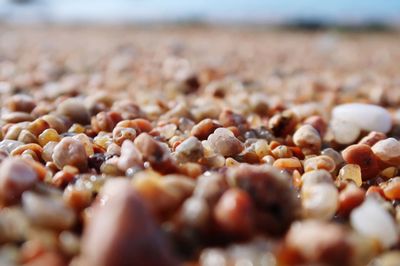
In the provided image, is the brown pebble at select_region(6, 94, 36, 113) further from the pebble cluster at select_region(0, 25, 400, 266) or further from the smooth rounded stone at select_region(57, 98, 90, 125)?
the smooth rounded stone at select_region(57, 98, 90, 125)

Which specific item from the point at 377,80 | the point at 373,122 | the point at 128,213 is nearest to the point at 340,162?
the point at 373,122

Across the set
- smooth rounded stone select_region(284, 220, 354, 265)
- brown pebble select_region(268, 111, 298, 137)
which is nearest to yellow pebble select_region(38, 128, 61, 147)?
brown pebble select_region(268, 111, 298, 137)

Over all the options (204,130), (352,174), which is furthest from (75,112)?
(352,174)

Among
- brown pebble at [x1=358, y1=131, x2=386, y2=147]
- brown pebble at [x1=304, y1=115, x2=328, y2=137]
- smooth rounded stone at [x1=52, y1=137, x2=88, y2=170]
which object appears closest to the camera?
smooth rounded stone at [x1=52, y1=137, x2=88, y2=170]

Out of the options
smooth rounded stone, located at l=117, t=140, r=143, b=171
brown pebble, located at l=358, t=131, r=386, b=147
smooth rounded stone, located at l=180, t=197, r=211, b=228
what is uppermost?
smooth rounded stone, located at l=180, t=197, r=211, b=228

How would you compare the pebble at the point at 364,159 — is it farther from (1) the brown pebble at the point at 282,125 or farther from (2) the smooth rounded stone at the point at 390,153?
(1) the brown pebble at the point at 282,125

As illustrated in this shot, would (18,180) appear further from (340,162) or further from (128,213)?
(340,162)
